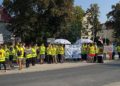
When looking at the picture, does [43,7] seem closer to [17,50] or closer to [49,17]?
[49,17]

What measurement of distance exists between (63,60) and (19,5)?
17176 millimetres

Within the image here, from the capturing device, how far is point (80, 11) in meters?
101

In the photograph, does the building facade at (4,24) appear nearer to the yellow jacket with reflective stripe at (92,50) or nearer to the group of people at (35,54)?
the group of people at (35,54)

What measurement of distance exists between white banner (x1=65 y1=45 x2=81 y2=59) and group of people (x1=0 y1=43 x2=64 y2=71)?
263 centimetres

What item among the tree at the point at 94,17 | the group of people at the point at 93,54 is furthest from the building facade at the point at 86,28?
the group of people at the point at 93,54

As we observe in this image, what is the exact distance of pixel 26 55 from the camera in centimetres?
3262

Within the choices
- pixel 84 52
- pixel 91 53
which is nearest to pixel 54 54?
pixel 91 53

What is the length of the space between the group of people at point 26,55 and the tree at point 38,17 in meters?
15.7

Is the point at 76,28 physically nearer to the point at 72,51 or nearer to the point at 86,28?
the point at 86,28

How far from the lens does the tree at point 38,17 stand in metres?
54.6

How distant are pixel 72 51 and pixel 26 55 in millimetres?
10630

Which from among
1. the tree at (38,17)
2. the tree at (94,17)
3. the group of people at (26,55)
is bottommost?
the group of people at (26,55)

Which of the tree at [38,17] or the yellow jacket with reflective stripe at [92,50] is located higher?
the tree at [38,17]

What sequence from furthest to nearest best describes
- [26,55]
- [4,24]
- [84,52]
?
[4,24], [84,52], [26,55]
